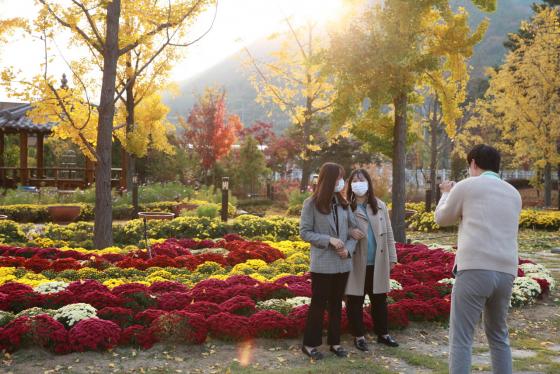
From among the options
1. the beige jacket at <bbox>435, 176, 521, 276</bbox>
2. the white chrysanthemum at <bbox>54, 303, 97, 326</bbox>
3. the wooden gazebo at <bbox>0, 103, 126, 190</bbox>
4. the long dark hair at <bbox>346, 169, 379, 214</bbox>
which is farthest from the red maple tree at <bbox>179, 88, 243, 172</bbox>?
the beige jacket at <bbox>435, 176, 521, 276</bbox>

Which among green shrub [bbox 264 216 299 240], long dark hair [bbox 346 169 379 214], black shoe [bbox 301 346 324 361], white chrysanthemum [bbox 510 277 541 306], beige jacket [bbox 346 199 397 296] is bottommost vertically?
black shoe [bbox 301 346 324 361]

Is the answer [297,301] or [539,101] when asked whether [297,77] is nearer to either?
[539,101]

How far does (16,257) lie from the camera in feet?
30.8

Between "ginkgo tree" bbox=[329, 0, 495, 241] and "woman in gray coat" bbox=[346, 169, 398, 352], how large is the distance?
565 centimetres

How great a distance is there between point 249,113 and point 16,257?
110113 mm

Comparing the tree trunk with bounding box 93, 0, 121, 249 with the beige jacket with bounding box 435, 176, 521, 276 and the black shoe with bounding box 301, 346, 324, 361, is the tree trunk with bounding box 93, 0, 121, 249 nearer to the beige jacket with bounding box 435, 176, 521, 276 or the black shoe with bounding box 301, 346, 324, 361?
the black shoe with bounding box 301, 346, 324, 361

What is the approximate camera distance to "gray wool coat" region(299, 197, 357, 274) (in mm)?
4988

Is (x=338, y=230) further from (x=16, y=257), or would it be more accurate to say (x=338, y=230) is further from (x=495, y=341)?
(x=16, y=257)

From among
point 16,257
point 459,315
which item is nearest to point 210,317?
point 459,315

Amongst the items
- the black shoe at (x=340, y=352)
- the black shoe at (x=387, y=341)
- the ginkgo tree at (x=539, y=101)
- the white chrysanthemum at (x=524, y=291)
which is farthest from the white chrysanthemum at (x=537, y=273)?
the ginkgo tree at (x=539, y=101)

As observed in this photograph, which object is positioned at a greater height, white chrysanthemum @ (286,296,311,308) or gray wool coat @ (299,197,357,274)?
gray wool coat @ (299,197,357,274)

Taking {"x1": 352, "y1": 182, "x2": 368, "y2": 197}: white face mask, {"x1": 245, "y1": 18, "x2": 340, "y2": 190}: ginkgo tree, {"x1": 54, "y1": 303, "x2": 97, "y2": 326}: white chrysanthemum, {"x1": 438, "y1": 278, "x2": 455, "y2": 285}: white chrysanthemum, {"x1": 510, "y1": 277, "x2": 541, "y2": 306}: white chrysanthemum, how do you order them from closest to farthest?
1. {"x1": 352, "y1": 182, "x2": 368, "y2": 197}: white face mask
2. {"x1": 54, "y1": 303, "x2": 97, "y2": 326}: white chrysanthemum
3. {"x1": 510, "y1": 277, "x2": 541, "y2": 306}: white chrysanthemum
4. {"x1": 438, "y1": 278, "x2": 455, "y2": 285}: white chrysanthemum
5. {"x1": 245, "y1": 18, "x2": 340, "y2": 190}: ginkgo tree

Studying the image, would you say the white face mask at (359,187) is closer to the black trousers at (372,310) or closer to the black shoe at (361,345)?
the black trousers at (372,310)

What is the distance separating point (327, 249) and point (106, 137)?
22.2ft
